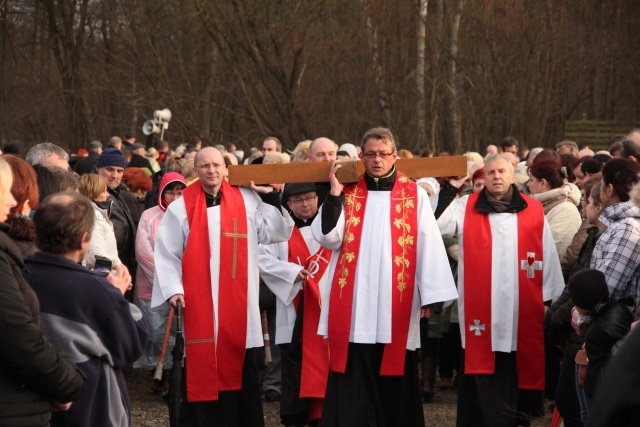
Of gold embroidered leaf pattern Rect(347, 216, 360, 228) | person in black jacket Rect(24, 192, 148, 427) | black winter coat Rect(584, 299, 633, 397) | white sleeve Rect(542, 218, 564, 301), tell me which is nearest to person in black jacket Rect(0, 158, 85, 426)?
person in black jacket Rect(24, 192, 148, 427)

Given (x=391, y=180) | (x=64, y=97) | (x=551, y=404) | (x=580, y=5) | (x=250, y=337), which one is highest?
(x=580, y=5)

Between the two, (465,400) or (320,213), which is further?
(465,400)

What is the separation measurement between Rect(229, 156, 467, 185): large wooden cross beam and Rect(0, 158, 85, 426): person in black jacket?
2885mm

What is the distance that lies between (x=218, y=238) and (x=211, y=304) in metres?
0.44

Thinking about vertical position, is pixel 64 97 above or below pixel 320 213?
above

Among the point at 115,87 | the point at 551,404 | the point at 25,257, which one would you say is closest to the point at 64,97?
the point at 115,87

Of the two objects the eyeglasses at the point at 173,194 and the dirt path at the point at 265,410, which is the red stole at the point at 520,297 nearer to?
the dirt path at the point at 265,410

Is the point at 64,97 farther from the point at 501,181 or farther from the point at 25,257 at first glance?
the point at 25,257

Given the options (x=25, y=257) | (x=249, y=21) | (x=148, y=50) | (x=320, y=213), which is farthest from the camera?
(x=148, y=50)

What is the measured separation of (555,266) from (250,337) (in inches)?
82.9

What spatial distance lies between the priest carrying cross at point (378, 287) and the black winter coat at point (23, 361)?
2.99 meters

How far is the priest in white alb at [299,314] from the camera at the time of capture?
782 centimetres

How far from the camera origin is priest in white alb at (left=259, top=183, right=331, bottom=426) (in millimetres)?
7816

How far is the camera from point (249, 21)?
83.2 feet
